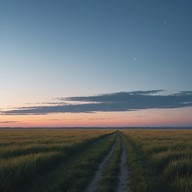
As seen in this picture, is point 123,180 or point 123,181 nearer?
point 123,181

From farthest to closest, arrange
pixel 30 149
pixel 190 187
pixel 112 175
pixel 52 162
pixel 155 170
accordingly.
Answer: pixel 30 149 → pixel 52 162 → pixel 155 170 → pixel 112 175 → pixel 190 187

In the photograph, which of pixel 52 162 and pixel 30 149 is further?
pixel 30 149

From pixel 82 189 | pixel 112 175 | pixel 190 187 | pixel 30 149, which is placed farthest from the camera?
pixel 30 149

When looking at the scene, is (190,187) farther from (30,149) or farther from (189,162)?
(30,149)

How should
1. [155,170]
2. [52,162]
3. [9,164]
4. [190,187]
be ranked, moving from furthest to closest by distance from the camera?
[52,162] → [155,170] → [9,164] → [190,187]

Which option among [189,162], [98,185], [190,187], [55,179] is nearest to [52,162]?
[55,179]

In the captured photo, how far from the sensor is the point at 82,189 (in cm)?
1048

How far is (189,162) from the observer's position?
12.9 metres

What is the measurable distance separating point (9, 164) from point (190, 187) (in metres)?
7.54

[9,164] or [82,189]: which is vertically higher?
[9,164]

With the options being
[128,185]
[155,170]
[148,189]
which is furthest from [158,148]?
[148,189]

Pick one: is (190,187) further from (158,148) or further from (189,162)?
(158,148)

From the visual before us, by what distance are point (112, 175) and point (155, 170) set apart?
282 centimetres

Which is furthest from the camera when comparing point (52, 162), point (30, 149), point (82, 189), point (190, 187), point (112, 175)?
point (30, 149)
